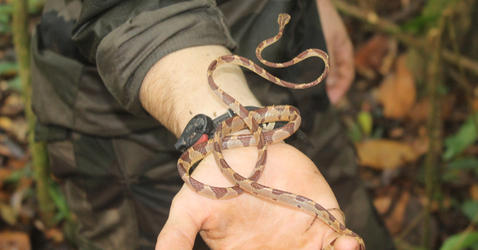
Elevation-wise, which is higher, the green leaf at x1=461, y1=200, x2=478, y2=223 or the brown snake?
the brown snake

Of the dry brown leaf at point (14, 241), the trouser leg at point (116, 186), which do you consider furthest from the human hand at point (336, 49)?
the dry brown leaf at point (14, 241)

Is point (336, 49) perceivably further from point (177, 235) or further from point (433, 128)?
point (177, 235)

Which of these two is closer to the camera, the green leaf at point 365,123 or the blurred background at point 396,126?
the blurred background at point 396,126

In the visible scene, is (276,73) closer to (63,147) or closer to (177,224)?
(177,224)

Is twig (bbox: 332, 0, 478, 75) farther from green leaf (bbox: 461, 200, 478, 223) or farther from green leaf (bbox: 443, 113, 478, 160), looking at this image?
green leaf (bbox: 461, 200, 478, 223)

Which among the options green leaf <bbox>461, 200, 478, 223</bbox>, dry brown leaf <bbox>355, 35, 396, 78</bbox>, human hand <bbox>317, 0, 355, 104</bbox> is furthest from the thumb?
dry brown leaf <bbox>355, 35, 396, 78</bbox>

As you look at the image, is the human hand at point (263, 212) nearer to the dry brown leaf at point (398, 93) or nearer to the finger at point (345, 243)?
the finger at point (345, 243)

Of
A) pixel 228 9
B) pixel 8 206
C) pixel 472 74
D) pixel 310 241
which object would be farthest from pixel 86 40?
pixel 472 74

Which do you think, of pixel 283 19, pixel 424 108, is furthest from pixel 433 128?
pixel 283 19
